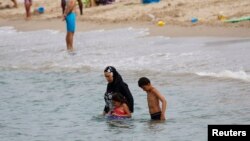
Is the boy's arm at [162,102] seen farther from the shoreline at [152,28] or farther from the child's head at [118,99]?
the shoreline at [152,28]

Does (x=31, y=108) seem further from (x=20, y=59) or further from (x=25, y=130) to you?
(x=20, y=59)

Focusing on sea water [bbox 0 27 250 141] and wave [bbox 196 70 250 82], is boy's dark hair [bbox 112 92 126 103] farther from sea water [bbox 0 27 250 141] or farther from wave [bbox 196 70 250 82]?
wave [bbox 196 70 250 82]

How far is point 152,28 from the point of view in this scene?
20484 millimetres

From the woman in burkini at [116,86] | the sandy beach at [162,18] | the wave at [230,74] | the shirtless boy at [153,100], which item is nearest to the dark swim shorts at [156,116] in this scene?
the shirtless boy at [153,100]

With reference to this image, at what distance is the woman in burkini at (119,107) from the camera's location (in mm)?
10664

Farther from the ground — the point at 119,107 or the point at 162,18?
the point at 119,107

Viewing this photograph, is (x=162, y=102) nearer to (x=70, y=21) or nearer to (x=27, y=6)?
(x=70, y=21)

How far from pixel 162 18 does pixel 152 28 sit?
1.20 m

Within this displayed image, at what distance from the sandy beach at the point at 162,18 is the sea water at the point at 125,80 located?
2.24 feet

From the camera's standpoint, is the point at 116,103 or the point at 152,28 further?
the point at 152,28

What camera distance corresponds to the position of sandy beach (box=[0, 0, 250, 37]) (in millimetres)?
18859

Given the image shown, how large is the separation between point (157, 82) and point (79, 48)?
5530 mm

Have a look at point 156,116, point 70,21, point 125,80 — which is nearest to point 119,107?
point 156,116

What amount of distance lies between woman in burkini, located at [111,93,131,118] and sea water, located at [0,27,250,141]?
0.46ft
